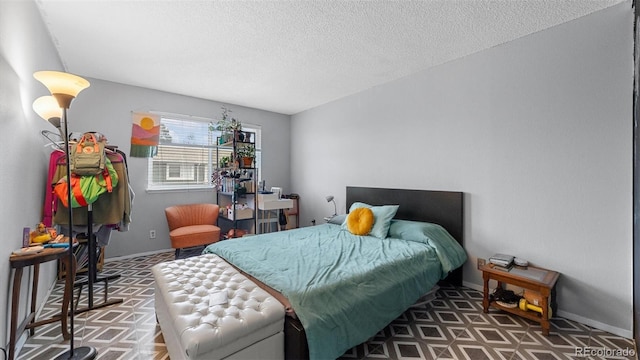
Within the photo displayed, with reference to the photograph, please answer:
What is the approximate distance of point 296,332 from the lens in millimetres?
1413

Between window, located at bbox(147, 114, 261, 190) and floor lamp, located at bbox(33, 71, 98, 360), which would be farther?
window, located at bbox(147, 114, 261, 190)

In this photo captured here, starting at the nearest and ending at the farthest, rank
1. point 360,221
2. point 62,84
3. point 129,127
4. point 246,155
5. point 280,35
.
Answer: point 62,84 < point 280,35 < point 360,221 < point 129,127 < point 246,155

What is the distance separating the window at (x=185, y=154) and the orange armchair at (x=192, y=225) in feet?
1.47

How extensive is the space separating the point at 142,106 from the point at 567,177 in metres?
5.23

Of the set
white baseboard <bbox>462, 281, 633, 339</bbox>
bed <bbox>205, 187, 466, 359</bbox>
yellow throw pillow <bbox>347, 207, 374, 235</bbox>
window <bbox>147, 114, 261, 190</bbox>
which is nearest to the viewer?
bed <bbox>205, 187, 466, 359</bbox>

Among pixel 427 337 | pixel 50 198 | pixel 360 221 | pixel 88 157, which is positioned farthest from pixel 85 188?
pixel 427 337

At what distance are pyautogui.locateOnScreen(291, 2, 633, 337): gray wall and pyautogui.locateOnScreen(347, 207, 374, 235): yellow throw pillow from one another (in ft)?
2.36

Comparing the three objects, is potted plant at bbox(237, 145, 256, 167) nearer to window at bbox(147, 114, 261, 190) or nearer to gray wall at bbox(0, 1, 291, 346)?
window at bbox(147, 114, 261, 190)

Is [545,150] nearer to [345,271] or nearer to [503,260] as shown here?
[503,260]

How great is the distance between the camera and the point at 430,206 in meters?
3.07

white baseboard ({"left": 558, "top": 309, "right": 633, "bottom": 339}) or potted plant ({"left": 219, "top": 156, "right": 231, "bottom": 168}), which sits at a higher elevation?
potted plant ({"left": 219, "top": 156, "right": 231, "bottom": 168})

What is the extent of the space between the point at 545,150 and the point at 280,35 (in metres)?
2.68

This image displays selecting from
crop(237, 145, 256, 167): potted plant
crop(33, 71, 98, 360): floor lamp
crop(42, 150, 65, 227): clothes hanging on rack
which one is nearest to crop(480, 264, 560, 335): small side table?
crop(33, 71, 98, 360): floor lamp

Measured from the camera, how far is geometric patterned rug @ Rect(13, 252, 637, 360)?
5.70ft
